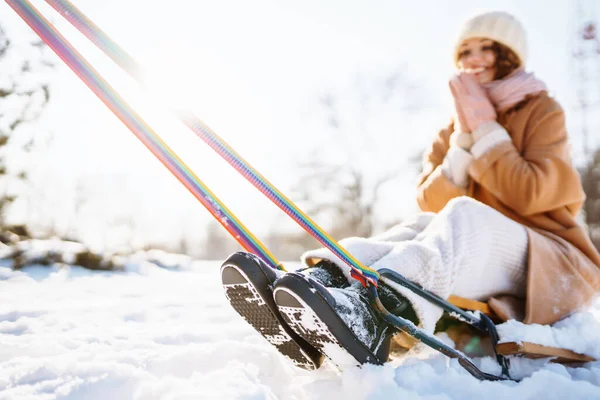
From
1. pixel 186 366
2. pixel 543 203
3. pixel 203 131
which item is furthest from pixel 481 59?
pixel 186 366

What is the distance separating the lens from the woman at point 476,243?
1.00 meters

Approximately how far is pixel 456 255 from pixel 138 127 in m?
0.90

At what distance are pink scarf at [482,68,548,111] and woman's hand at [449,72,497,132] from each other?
37 mm

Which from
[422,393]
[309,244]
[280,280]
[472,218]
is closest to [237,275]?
[280,280]

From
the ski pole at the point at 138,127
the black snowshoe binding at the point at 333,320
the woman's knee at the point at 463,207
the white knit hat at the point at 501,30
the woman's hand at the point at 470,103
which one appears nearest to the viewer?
the black snowshoe binding at the point at 333,320

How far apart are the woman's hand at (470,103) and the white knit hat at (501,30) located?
0.21 meters

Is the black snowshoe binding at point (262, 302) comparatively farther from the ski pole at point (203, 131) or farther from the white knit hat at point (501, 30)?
the white knit hat at point (501, 30)

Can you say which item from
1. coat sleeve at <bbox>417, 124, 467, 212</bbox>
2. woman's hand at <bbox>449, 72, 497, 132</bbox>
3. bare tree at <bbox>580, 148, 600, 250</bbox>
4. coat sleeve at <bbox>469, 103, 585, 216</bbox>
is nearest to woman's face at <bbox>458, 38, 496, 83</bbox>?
woman's hand at <bbox>449, 72, 497, 132</bbox>

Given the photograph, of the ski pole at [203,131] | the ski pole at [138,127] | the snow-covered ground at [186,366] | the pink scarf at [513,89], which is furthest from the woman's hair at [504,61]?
the ski pole at [138,127]

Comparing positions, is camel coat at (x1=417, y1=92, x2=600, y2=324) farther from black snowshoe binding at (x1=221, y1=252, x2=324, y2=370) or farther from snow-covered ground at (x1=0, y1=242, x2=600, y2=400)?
black snowshoe binding at (x1=221, y1=252, x2=324, y2=370)

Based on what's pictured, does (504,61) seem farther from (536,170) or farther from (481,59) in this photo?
(536,170)

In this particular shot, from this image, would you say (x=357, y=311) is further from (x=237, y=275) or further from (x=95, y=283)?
(x=95, y=283)

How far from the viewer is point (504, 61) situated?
6.41ft

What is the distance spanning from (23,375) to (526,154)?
1.64 metres
